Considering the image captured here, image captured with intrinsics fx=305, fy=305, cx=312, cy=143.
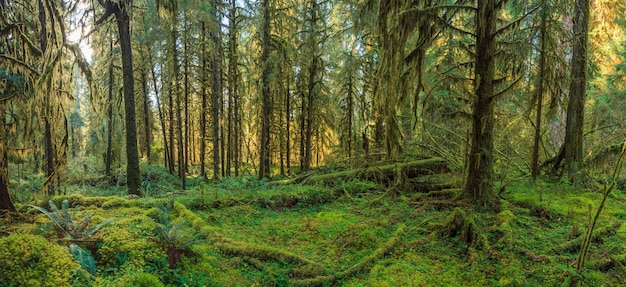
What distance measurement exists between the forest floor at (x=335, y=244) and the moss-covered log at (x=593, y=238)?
0.07 feet

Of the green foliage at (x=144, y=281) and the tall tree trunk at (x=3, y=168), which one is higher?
the tall tree trunk at (x=3, y=168)

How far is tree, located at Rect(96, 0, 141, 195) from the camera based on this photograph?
7867 millimetres

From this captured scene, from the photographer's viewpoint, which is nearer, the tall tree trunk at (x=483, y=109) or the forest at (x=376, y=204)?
the forest at (x=376, y=204)

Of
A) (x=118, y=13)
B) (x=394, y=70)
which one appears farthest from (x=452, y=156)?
(x=118, y=13)

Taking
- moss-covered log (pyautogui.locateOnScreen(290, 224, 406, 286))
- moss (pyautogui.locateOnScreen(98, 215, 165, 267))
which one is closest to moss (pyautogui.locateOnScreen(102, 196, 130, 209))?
moss (pyautogui.locateOnScreen(98, 215, 165, 267))

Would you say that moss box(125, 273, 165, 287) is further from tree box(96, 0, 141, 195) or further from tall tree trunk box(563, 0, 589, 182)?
tall tree trunk box(563, 0, 589, 182)

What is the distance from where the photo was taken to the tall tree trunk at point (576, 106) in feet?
26.7

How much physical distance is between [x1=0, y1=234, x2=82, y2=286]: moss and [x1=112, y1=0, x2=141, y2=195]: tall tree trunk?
5.92 m

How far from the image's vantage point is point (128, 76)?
8.26 meters

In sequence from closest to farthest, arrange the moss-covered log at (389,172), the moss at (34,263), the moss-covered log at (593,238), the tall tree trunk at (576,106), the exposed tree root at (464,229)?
the moss at (34,263)
the moss-covered log at (593,238)
the exposed tree root at (464,229)
the tall tree trunk at (576,106)
the moss-covered log at (389,172)

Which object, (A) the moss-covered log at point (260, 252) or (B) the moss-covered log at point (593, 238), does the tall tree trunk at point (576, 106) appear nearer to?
(B) the moss-covered log at point (593, 238)

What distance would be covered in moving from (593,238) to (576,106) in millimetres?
5492

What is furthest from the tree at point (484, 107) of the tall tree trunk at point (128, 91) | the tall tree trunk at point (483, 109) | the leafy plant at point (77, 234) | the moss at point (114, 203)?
the tall tree trunk at point (128, 91)

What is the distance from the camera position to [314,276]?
158 inches
